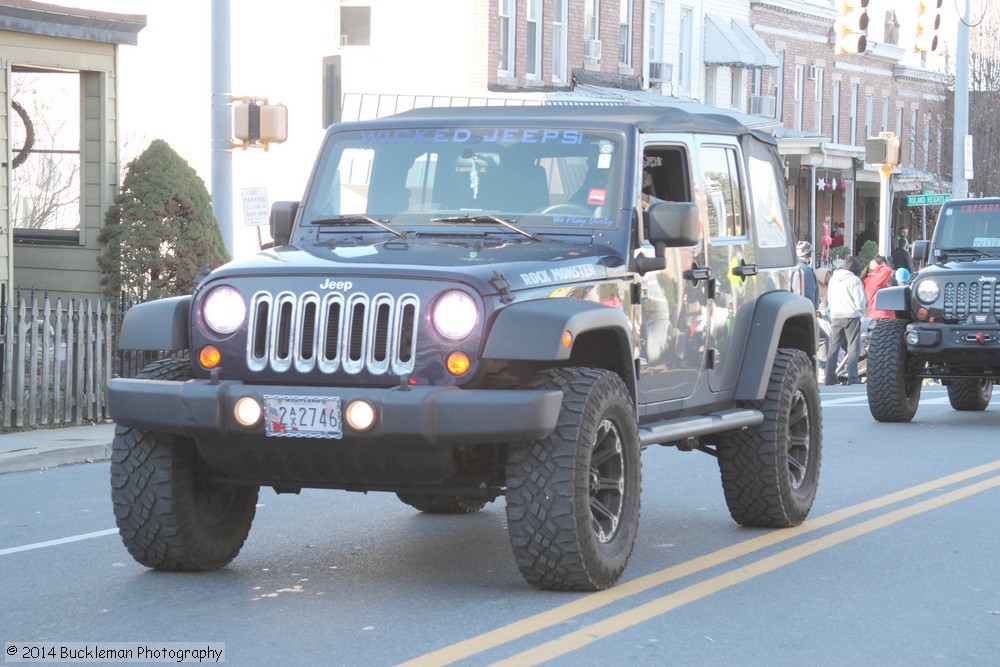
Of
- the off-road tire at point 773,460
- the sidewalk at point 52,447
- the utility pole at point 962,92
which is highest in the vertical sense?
the utility pole at point 962,92

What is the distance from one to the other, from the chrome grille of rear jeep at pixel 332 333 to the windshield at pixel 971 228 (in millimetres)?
10527

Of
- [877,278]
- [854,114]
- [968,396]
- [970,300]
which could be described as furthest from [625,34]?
[970,300]

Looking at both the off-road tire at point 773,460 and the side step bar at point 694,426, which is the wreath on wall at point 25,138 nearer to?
the off-road tire at point 773,460

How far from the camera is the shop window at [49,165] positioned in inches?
730

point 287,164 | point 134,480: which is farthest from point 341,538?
point 287,164

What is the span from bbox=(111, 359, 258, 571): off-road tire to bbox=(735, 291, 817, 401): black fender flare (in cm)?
293

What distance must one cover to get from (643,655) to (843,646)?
794 mm

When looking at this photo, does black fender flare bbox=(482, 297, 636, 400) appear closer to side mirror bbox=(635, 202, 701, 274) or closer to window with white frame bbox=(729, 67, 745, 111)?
side mirror bbox=(635, 202, 701, 274)

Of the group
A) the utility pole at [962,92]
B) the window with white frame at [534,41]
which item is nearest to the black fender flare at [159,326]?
the utility pole at [962,92]

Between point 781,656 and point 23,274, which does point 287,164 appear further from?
point 781,656

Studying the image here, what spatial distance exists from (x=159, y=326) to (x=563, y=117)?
7.39 feet

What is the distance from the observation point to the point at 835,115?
156 feet

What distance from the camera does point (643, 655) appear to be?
6023 mm

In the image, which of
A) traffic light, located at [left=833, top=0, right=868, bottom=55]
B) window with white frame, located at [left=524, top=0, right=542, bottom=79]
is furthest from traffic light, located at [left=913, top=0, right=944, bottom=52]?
window with white frame, located at [left=524, top=0, right=542, bottom=79]
